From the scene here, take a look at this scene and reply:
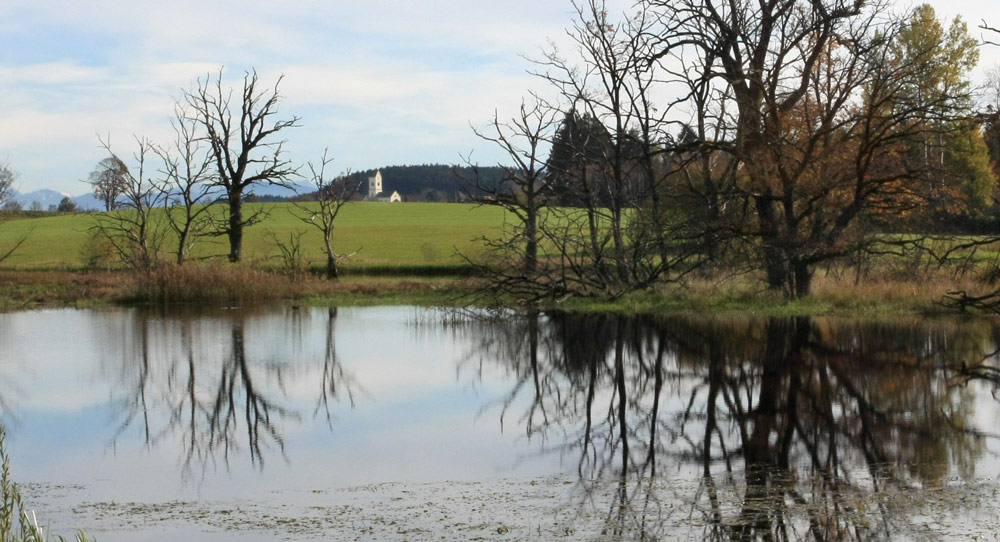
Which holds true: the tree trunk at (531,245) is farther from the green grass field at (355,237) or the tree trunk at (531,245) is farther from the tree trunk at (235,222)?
the tree trunk at (235,222)

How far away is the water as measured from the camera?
881cm

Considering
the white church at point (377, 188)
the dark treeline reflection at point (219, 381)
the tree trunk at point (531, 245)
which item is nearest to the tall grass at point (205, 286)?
the dark treeline reflection at point (219, 381)

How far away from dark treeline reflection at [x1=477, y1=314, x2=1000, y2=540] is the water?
49 mm

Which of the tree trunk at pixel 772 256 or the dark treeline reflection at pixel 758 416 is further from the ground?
the tree trunk at pixel 772 256

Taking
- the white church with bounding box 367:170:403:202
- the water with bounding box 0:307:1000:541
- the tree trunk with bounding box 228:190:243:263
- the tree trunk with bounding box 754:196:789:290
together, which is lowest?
the water with bounding box 0:307:1000:541

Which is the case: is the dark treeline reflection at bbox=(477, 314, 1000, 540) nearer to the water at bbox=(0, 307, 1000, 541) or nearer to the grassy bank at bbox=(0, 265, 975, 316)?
the water at bbox=(0, 307, 1000, 541)

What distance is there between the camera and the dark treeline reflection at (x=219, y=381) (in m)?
13.0

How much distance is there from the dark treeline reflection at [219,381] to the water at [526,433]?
0.24ft

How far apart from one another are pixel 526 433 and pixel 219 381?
6893 mm

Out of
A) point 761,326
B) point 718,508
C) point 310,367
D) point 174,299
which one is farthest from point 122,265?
point 718,508

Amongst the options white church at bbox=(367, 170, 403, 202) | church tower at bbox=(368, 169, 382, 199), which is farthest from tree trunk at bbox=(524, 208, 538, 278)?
church tower at bbox=(368, 169, 382, 199)

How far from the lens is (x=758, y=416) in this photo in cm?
1290

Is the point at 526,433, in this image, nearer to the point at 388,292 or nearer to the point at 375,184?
the point at 388,292

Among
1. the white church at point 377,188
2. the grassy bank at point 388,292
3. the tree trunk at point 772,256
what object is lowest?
the grassy bank at point 388,292
